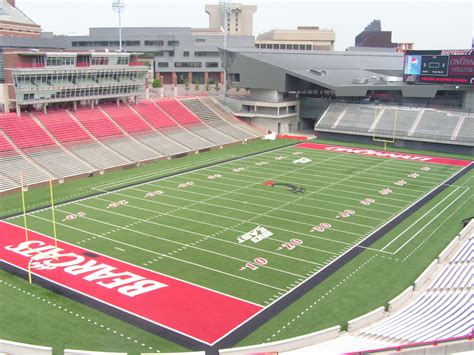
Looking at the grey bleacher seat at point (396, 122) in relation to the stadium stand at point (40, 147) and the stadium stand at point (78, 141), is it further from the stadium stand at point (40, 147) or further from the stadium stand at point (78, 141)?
the stadium stand at point (40, 147)

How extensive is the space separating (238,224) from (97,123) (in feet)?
76.7

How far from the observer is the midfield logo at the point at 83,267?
19.3 meters

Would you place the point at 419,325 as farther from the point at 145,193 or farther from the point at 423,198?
the point at 145,193

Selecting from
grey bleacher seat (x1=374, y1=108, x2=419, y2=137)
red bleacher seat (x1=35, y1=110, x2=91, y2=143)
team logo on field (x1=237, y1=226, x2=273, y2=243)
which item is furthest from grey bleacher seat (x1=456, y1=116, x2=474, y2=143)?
red bleacher seat (x1=35, y1=110, x2=91, y2=143)

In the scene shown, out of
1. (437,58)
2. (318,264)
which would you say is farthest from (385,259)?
(437,58)

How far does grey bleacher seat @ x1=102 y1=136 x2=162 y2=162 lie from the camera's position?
41500mm

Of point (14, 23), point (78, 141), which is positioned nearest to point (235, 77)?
point (78, 141)

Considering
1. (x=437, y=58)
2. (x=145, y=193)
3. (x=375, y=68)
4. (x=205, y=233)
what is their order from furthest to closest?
(x=375, y=68) < (x=437, y=58) < (x=145, y=193) < (x=205, y=233)

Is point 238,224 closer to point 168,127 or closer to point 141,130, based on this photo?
point 141,130

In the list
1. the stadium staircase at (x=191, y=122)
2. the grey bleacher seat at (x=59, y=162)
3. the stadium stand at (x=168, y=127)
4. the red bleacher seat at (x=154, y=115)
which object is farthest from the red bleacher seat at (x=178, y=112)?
the grey bleacher seat at (x=59, y=162)

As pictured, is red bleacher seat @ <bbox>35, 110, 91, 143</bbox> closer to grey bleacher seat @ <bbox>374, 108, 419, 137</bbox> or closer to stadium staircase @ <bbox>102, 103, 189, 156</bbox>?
stadium staircase @ <bbox>102, 103, 189, 156</bbox>

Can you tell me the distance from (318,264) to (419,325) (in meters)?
7.23

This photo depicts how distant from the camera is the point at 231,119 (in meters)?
56.3

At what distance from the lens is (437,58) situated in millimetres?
50750
